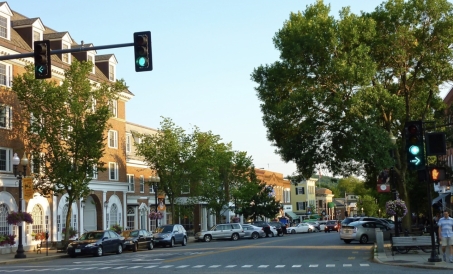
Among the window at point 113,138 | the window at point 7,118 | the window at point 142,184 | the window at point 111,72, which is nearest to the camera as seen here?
the window at point 7,118

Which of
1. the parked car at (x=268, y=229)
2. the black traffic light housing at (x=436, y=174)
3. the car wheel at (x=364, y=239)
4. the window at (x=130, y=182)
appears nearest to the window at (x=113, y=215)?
the window at (x=130, y=182)

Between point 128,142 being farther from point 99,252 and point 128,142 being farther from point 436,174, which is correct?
point 436,174

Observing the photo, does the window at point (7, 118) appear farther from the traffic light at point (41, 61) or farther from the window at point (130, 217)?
the traffic light at point (41, 61)

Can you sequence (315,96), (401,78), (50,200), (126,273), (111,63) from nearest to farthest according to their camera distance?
(126,273)
(315,96)
(401,78)
(50,200)
(111,63)

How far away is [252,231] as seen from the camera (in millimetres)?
62594

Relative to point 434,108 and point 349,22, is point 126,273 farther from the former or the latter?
point 434,108

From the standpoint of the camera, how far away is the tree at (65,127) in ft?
136

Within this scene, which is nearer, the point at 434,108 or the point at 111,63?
the point at 434,108

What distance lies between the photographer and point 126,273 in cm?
2292

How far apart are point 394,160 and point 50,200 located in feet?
80.6

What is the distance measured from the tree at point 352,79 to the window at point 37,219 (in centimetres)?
1761

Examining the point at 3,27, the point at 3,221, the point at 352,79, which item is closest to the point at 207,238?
the point at 3,221

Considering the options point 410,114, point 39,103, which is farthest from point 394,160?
point 39,103

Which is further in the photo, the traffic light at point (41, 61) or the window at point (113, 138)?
the window at point (113, 138)
